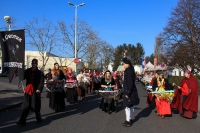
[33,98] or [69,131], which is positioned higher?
[33,98]

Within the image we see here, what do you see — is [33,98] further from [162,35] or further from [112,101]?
[162,35]

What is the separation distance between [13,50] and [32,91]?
1380 mm

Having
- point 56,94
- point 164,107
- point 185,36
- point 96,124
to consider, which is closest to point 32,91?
point 96,124

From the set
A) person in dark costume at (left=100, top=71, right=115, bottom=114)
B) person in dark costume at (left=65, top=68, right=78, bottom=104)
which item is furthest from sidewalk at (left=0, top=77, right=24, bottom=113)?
person in dark costume at (left=100, top=71, right=115, bottom=114)

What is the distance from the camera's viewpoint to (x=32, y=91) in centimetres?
784

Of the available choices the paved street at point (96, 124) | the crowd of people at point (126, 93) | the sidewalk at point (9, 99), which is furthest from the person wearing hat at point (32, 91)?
the sidewalk at point (9, 99)

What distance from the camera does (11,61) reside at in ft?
25.8

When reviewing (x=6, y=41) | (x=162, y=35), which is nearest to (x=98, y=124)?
(x=6, y=41)

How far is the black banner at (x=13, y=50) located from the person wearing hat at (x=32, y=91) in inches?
11.2

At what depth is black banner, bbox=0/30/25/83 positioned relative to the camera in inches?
307

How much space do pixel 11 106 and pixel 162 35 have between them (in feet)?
102

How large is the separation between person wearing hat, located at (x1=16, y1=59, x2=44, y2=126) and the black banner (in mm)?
284

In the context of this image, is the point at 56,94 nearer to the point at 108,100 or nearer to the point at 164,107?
the point at 108,100

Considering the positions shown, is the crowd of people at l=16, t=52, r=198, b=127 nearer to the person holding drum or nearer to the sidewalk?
the person holding drum
